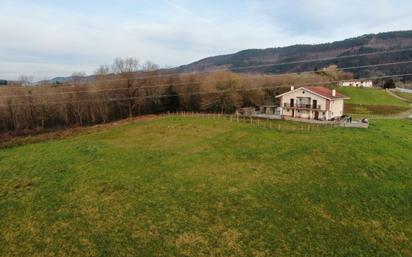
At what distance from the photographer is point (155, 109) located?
6206 centimetres

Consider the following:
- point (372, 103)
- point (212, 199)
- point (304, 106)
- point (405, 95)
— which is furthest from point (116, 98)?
point (405, 95)

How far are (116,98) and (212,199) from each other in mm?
44333

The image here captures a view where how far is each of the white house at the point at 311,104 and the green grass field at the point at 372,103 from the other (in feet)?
54.9

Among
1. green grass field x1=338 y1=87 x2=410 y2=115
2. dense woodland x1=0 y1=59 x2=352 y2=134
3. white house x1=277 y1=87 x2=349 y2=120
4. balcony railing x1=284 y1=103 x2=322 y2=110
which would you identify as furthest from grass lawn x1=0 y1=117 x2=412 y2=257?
green grass field x1=338 y1=87 x2=410 y2=115

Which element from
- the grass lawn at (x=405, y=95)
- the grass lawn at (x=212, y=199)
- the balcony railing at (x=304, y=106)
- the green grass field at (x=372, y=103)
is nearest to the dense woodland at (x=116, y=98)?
the balcony railing at (x=304, y=106)

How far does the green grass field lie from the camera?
200 feet

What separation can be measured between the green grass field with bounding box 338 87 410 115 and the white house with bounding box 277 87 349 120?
54.9 feet

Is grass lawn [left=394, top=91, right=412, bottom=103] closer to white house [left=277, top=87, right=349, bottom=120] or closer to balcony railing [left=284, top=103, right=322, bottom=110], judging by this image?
white house [left=277, top=87, right=349, bottom=120]

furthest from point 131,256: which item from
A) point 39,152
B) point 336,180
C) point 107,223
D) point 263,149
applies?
point 39,152

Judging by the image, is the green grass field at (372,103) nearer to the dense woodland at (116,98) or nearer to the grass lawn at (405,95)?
the grass lawn at (405,95)

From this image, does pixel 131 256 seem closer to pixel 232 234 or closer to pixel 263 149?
pixel 232 234

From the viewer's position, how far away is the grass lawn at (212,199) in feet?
39.7

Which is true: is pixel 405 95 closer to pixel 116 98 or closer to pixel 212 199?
pixel 116 98

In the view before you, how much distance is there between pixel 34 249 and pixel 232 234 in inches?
333
